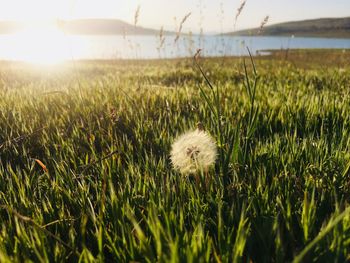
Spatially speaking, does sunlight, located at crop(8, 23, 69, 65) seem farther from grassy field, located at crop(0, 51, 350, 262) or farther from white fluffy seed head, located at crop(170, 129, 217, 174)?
white fluffy seed head, located at crop(170, 129, 217, 174)

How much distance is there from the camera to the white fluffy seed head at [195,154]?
60.0 inches

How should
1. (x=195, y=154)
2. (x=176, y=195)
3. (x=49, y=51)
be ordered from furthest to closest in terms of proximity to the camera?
(x=49, y=51) → (x=195, y=154) → (x=176, y=195)

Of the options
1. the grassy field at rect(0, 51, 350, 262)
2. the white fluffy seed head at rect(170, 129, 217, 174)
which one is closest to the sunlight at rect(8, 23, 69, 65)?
the grassy field at rect(0, 51, 350, 262)

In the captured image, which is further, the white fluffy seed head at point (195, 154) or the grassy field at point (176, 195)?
the white fluffy seed head at point (195, 154)

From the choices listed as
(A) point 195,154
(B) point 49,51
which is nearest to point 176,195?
(A) point 195,154

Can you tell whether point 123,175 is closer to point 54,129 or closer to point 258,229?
point 258,229

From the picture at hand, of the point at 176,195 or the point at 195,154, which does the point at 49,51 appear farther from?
the point at 176,195

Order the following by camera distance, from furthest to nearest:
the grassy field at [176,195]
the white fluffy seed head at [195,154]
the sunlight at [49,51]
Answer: the sunlight at [49,51]
the white fluffy seed head at [195,154]
the grassy field at [176,195]

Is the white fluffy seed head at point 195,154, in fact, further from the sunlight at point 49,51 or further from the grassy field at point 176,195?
the sunlight at point 49,51


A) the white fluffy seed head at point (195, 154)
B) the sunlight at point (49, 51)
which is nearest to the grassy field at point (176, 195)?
the white fluffy seed head at point (195, 154)

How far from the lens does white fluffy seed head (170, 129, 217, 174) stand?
1523mm

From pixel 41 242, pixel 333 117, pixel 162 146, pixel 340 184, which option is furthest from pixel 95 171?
pixel 333 117

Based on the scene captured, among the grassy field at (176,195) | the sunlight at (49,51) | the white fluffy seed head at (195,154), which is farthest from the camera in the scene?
the sunlight at (49,51)

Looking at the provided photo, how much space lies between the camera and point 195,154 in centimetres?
154
